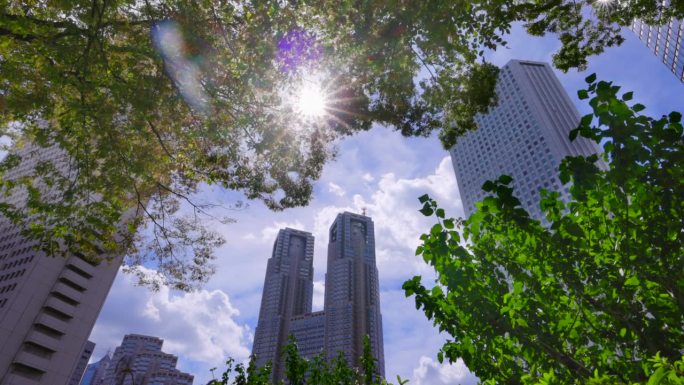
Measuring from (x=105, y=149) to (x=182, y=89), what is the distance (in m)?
2.20

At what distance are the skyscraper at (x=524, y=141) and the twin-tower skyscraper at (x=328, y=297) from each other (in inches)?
1988

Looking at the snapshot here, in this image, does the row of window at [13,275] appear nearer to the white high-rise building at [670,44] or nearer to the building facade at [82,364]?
the white high-rise building at [670,44]

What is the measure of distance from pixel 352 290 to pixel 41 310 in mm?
99020

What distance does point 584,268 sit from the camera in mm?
3760

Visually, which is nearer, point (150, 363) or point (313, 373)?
point (313, 373)

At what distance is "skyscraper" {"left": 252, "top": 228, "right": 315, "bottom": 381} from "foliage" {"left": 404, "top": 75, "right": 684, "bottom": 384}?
150296mm

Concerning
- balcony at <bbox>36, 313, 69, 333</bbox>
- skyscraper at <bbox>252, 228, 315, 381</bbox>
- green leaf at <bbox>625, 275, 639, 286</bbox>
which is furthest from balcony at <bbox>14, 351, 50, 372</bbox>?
skyscraper at <bbox>252, 228, 315, 381</bbox>

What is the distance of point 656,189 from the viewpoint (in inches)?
131

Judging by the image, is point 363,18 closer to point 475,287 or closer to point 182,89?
point 182,89

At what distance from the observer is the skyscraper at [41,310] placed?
5522 cm

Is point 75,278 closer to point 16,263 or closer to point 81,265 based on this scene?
point 81,265

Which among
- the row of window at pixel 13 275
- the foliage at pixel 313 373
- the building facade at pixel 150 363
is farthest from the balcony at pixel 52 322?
the foliage at pixel 313 373

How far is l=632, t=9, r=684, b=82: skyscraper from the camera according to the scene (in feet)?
187

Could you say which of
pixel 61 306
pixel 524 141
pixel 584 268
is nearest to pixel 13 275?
pixel 61 306
